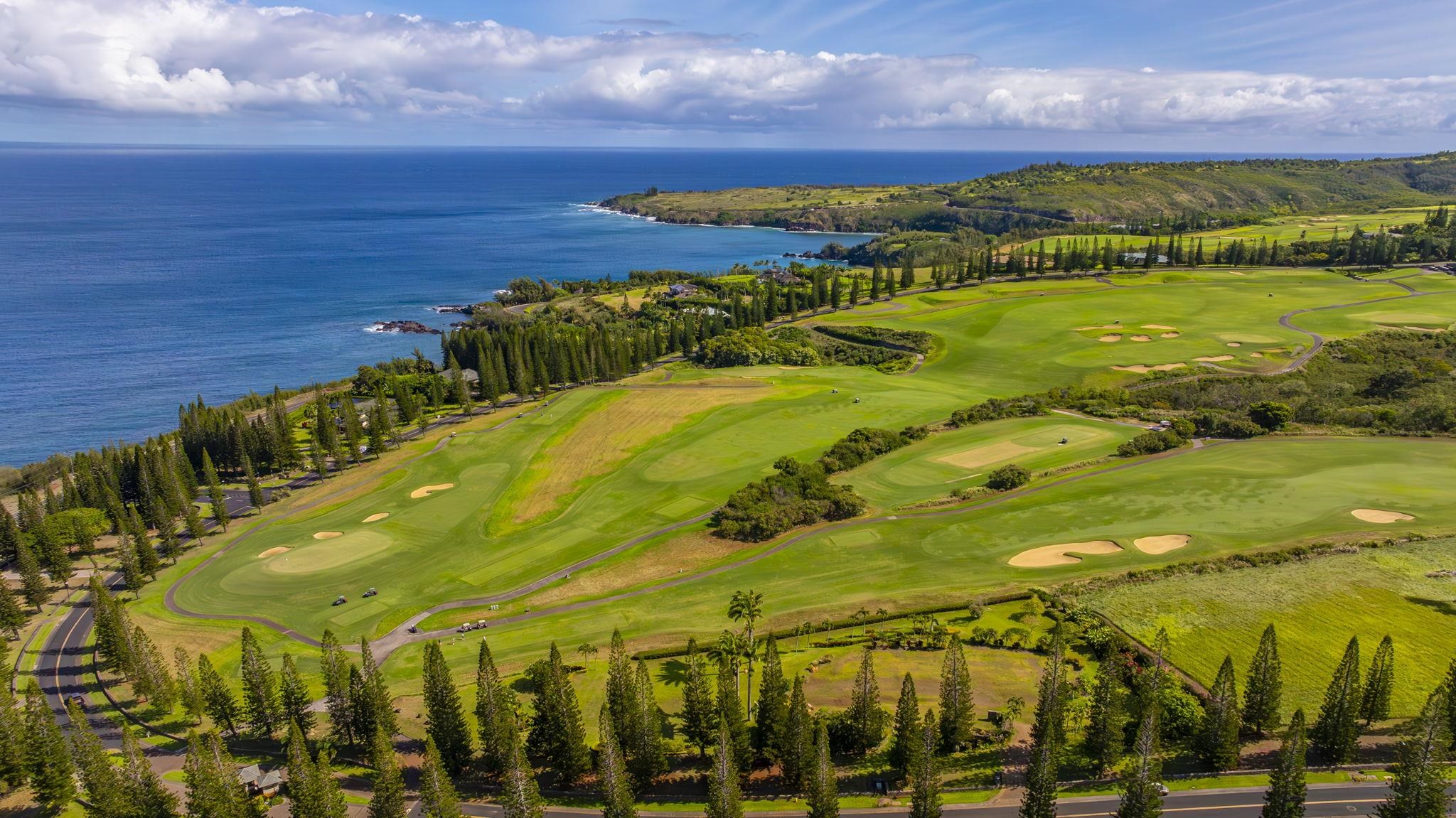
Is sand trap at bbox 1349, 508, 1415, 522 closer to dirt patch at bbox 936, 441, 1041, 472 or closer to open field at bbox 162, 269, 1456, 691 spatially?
open field at bbox 162, 269, 1456, 691

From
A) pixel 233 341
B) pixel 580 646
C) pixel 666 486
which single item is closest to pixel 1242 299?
pixel 666 486

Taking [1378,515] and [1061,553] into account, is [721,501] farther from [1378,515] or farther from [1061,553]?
[1378,515]

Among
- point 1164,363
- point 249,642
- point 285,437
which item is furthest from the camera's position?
point 1164,363

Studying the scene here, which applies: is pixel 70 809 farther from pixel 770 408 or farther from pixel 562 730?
pixel 770 408

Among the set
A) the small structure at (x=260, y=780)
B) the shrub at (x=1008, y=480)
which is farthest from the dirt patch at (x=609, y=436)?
the shrub at (x=1008, y=480)

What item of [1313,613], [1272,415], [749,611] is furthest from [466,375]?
[1313,613]

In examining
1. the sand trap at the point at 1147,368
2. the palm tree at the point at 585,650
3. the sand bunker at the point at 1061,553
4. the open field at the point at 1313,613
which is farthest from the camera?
the sand trap at the point at 1147,368

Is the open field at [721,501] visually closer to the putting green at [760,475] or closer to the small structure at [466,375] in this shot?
the putting green at [760,475]
